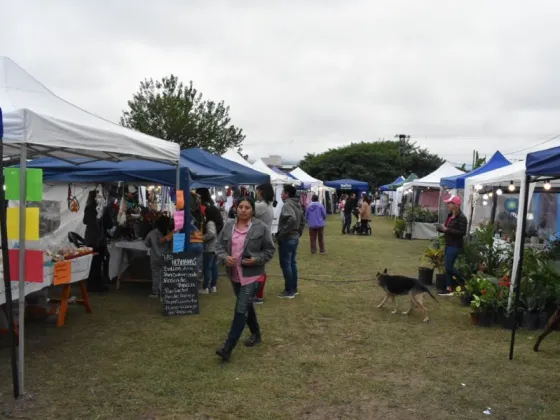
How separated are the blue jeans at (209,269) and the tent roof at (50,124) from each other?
2.56m

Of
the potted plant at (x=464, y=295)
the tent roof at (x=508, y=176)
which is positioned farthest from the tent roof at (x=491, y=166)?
the potted plant at (x=464, y=295)

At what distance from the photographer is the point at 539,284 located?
19.7 feet

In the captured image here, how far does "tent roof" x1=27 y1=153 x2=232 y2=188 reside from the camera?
7227mm

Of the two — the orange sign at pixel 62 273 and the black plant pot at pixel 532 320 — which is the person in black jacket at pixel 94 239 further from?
the black plant pot at pixel 532 320

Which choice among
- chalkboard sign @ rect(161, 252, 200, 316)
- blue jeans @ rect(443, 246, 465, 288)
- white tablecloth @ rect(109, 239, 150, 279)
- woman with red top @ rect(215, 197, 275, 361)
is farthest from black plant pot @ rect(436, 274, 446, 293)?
white tablecloth @ rect(109, 239, 150, 279)

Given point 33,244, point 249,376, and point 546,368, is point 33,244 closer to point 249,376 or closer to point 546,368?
point 249,376

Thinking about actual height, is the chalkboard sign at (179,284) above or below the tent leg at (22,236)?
below

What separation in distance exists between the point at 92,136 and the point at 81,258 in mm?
2153

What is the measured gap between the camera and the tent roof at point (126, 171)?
7.23 m

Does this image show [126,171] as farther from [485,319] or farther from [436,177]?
[436,177]

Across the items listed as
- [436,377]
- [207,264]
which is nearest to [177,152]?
[207,264]

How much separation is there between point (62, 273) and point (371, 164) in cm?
5038

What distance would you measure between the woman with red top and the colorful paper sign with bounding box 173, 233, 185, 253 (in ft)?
5.54

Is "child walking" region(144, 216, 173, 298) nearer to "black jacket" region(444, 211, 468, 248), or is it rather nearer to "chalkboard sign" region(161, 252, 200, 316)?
"chalkboard sign" region(161, 252, 200, 316)
